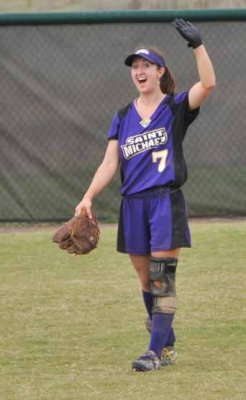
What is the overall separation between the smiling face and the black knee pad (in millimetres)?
936

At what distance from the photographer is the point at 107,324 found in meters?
7.16

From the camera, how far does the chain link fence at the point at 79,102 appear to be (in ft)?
38.1

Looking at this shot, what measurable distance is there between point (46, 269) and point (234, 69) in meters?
3.77

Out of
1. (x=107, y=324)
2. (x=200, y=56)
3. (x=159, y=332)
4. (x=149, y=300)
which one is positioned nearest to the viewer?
(x=200, y=56)

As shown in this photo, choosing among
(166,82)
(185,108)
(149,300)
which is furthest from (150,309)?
(166,82)

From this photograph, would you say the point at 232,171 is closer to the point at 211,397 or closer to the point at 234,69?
the point at 234,69

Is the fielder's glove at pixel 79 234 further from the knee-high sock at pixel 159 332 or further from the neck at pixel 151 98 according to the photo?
the neck at pixel 151 98

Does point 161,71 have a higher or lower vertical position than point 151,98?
higher

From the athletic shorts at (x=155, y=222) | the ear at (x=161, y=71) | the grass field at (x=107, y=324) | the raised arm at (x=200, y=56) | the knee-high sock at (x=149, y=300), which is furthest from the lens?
the knee-high sock at (x=149, y=300)

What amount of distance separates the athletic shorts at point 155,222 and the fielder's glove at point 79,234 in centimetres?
21

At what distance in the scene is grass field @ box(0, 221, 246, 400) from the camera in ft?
→ 18.2

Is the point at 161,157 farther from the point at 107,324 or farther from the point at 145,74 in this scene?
the point at 107,324

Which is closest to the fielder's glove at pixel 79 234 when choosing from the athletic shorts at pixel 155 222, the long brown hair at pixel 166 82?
the athletic shorts at pixel 155 222

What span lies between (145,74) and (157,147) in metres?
0.41
